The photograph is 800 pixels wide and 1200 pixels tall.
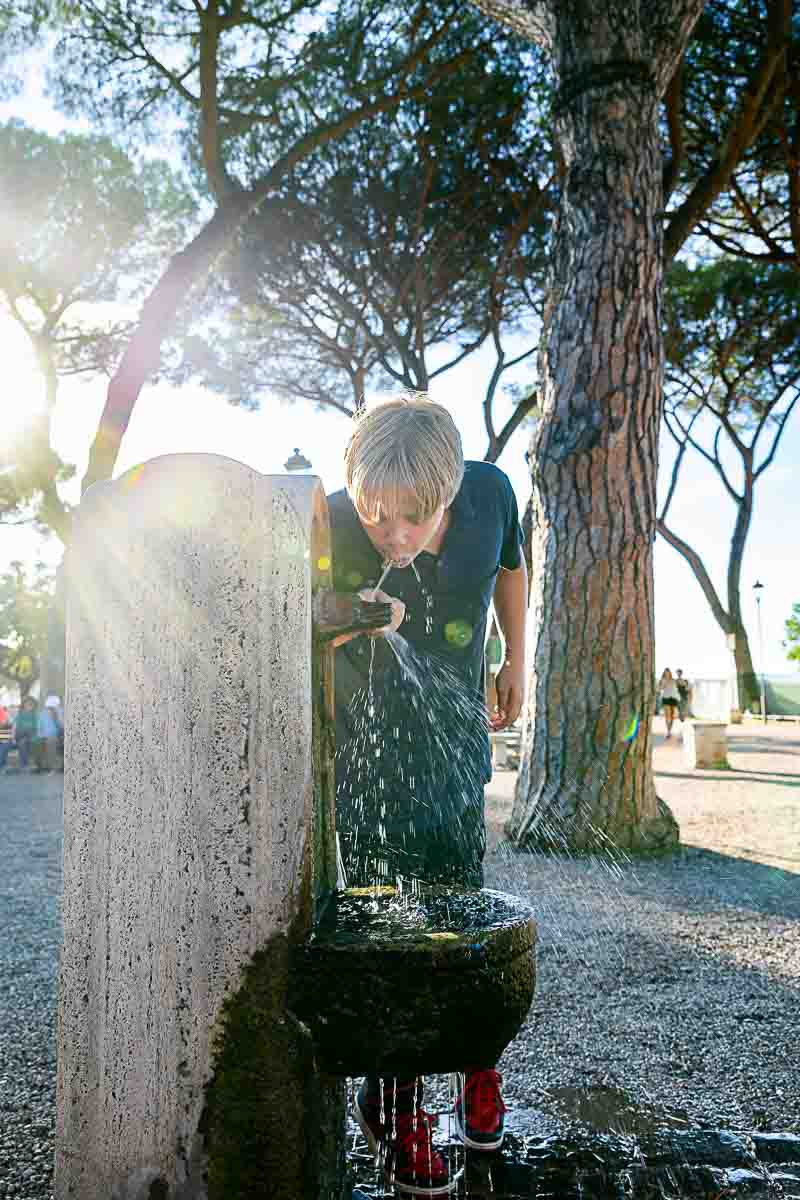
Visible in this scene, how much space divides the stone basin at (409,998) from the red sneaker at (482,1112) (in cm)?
55

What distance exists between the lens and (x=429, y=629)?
6.24 feet

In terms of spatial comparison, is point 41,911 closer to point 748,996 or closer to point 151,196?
point 748,996

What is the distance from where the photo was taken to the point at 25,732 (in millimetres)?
11867

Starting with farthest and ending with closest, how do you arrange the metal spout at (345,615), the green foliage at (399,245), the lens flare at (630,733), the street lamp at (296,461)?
the green foliage at (399,245)
the street lamp at (296,461)
the lens flare at (630,733)
the metal spout at (345,615)

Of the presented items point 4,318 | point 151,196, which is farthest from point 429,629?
point 4,318

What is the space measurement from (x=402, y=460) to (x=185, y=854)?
28.3 inches

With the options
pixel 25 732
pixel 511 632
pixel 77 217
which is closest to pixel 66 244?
pixel 77 217

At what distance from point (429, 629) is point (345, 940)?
748 millimetres

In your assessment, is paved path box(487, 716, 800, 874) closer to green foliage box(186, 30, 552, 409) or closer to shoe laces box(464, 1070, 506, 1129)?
shoe laces box(464, 1070, 506, 1129)

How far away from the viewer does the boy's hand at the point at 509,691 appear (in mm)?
2293

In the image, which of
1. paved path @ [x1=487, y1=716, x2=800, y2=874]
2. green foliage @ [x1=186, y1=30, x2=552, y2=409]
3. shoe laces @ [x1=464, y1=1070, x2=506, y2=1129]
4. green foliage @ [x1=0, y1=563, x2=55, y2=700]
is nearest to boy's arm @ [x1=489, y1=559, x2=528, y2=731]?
shoe laces @ [x1=464, y1=1070, x2=506, y2=1129]

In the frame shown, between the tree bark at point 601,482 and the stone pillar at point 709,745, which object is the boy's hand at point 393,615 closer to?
the tree bark at point 601,482

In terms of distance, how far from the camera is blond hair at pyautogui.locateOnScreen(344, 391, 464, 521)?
160 centimetres

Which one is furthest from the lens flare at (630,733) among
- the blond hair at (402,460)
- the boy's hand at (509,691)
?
the blond hair at (402,460)
